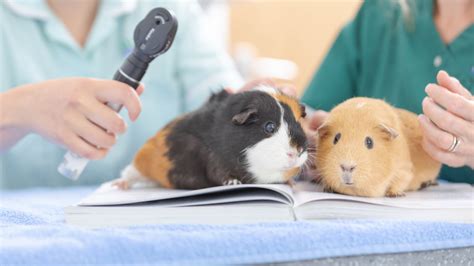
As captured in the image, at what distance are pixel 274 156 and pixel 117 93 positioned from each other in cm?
25

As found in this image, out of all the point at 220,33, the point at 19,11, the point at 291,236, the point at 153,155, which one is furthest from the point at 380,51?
the point at 220,33

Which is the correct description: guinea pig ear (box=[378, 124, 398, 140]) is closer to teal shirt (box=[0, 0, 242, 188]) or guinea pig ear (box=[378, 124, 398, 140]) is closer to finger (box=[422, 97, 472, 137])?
finger (box=[422, 97, 472, 137])

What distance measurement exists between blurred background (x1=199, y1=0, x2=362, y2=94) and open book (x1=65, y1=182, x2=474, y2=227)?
2.23 metres

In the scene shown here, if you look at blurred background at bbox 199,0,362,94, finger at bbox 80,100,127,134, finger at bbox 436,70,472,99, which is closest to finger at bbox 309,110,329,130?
finger at bbox 436,70,472,99

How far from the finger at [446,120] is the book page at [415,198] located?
10cm

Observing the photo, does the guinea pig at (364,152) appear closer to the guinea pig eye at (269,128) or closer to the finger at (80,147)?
the guinea pig eye at (269,128)

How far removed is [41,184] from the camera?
1.34 meters

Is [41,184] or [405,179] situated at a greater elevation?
[405,179]

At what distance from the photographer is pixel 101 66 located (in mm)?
1377

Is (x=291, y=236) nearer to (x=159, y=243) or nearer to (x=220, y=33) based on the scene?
(x=159, y=243)

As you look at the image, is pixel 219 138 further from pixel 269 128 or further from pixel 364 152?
pixel 364 152

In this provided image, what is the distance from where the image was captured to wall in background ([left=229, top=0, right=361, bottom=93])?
2955mm

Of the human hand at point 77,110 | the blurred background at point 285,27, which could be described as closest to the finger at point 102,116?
the human hand at point 77,110

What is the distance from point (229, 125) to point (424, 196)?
1.00ft
